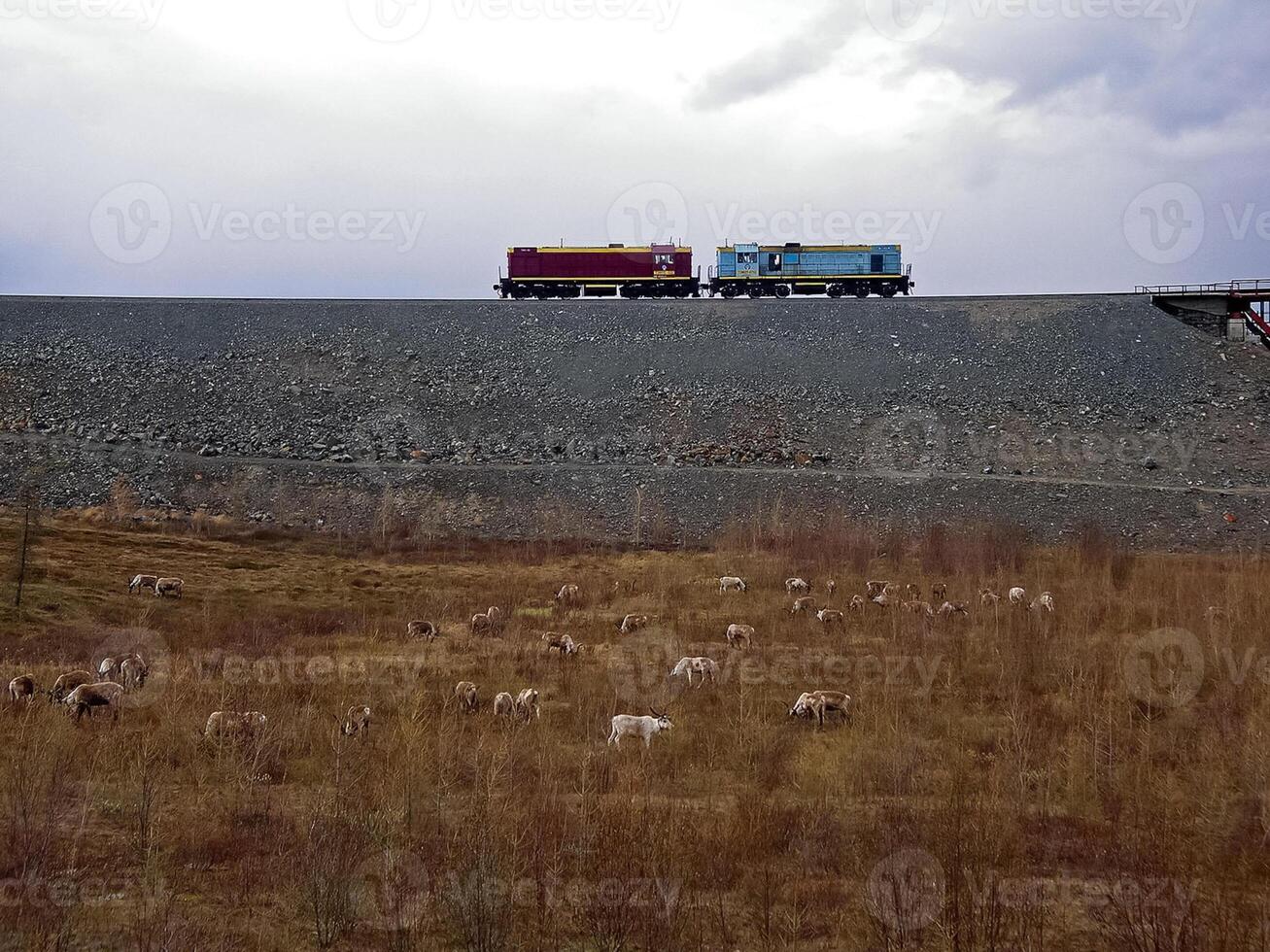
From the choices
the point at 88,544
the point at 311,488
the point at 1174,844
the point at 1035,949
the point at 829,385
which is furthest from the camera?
the point at 829,385

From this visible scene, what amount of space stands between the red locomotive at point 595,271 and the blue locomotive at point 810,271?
1556 mm

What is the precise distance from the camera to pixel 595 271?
37938 mm

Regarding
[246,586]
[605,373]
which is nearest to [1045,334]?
[605,373]

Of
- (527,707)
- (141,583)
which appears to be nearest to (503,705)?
(527,707)

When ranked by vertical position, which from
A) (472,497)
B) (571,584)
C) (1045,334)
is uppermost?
(1045,334)

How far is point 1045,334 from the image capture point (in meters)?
31.6

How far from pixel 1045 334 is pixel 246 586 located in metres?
26.4

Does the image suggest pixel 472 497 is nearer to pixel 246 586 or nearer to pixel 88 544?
pixel 246 586

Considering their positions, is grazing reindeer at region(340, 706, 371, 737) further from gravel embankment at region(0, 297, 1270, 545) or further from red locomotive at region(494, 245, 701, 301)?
red locomotive at region(494, 245, 701, 301)

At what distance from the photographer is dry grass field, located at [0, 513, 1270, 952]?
5.65 meters

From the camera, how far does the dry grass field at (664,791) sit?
18.5 ft

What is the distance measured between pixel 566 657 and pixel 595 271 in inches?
1067

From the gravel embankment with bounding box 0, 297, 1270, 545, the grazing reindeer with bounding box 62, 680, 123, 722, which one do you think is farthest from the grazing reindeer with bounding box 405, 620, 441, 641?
the gravel embankment with bounding box 0, 297, 1270, 545

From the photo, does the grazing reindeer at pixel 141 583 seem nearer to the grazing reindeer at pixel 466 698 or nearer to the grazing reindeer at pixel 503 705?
the grazing reindeer at pixel 466 698
